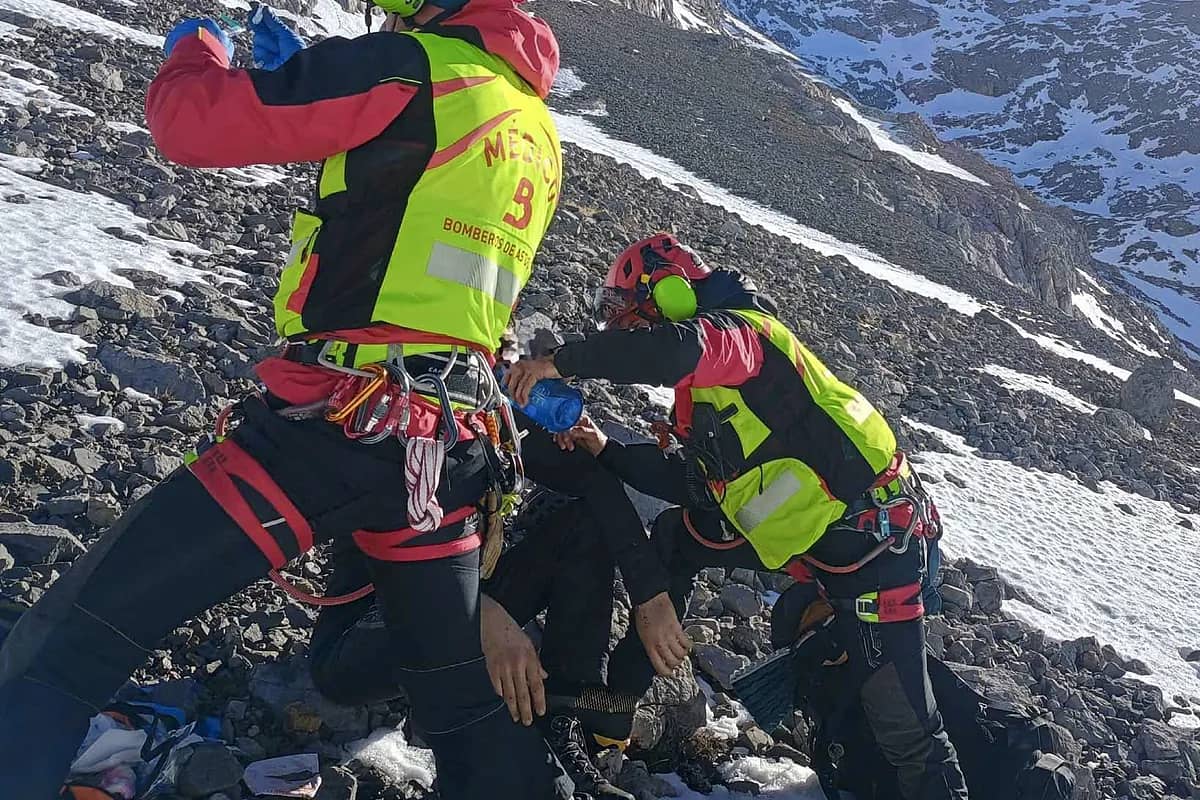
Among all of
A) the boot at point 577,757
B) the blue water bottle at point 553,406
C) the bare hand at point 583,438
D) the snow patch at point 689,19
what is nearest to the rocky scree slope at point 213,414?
the boot at point 577,757

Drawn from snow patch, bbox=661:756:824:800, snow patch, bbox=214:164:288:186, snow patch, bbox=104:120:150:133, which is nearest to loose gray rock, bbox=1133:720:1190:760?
snow patch, bbox=661:756:824:800

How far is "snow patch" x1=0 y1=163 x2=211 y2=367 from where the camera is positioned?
5.21 meters

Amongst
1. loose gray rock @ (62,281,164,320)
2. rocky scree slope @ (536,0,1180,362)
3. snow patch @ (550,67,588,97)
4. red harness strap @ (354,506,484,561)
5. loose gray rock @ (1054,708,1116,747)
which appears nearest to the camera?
red harness strap @ (354,506,484,561)

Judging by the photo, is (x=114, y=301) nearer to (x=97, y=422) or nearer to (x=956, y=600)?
(x=97, y=422)

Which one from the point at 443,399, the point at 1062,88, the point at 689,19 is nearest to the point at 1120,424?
the point at 443,399

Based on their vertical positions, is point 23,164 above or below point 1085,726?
above

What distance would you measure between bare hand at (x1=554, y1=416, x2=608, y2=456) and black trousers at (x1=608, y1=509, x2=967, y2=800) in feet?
2.72

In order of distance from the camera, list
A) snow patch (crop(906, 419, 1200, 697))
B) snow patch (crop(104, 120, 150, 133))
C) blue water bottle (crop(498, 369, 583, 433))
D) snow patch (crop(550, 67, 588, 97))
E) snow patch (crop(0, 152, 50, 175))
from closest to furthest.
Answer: blue water bottle (crop(498, 369, 583, 433)) < snow patch (crop(906, 419, 1200, 697)) < snow patch (crop(0, 152, 50, 175)) < snow patch (crop(104, 120, 150, 133)) < snow patch (crop(550, 67, 588, 97))

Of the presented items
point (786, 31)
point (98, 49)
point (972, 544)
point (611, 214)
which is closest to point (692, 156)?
point (611, 214)

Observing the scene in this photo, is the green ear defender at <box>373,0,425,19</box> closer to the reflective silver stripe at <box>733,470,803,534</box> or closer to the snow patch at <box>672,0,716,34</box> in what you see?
the reflective silver stripe at <box>733,470,803,534</box>

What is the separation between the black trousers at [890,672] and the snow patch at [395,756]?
2.68 ft

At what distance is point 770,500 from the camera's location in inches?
160

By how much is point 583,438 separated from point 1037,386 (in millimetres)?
14349

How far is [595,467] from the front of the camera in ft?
13.0
